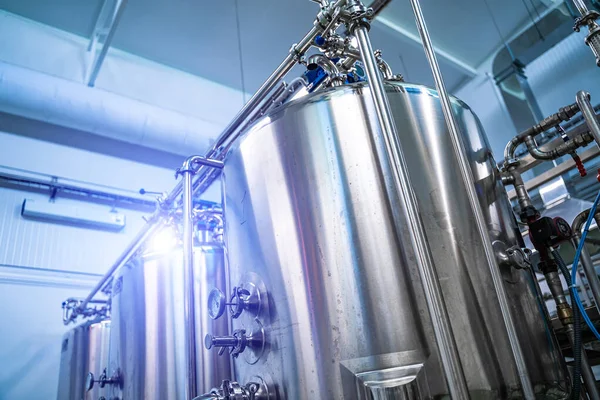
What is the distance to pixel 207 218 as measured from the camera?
2498 millimetres

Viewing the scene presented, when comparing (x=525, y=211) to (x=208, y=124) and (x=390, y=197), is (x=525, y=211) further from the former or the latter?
(x=208, y=124)

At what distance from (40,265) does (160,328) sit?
2.26m

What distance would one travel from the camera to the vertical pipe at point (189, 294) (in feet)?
5.50

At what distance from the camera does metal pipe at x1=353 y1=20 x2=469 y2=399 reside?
934 millimetres

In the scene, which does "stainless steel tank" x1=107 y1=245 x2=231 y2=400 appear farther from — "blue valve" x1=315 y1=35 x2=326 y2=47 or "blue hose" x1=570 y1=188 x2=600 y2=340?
"blue hose" x1=570 y1=188 x2=600 y2=340

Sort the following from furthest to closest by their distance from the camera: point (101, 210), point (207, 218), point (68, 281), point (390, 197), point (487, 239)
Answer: point (101, 210) → point (68, 281) → point (207, 218) → point (390, 197) → point (487, 239)

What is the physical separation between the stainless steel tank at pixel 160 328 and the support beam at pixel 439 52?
9.98ft

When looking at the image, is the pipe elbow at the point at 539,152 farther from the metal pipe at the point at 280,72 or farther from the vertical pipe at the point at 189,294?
the vertical pipe at the point at 189,294

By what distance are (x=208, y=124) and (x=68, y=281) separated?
1.85 metres

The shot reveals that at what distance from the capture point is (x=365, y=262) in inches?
45.1

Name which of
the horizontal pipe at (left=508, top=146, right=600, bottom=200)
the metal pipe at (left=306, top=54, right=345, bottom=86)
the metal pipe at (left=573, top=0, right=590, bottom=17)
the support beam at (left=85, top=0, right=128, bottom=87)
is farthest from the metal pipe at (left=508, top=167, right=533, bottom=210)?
the support beam at (left=85, top=0, right=128, bottom=87)

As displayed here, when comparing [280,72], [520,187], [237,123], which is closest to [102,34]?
[237,123]

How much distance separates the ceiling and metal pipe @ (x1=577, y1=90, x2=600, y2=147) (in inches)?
123

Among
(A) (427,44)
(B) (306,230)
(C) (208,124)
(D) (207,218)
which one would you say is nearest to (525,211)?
(A) (427,44)
